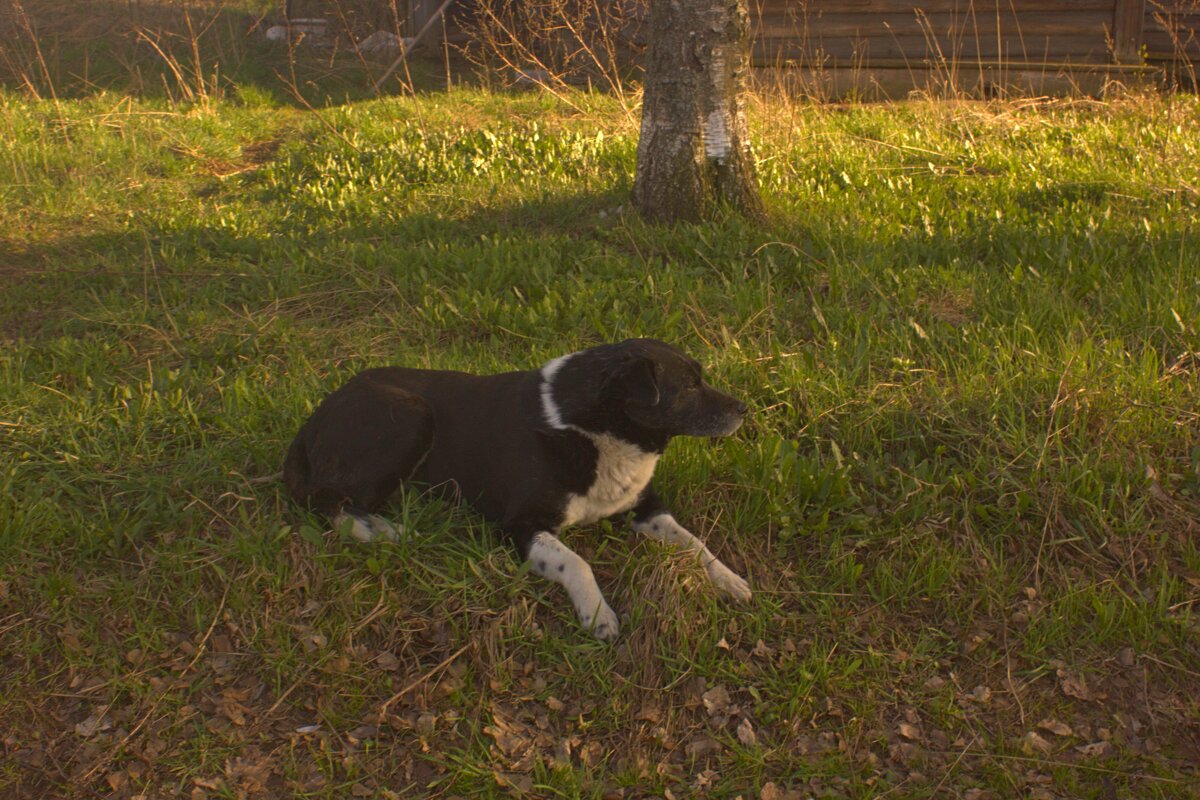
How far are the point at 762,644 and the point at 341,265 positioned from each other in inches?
158

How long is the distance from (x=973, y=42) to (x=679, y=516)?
34.1ft

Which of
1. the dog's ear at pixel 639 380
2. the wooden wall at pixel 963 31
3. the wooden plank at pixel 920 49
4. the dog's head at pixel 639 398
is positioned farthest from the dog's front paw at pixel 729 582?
the wooden plank at pixel 920 49

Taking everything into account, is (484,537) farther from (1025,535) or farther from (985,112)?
(985,112)

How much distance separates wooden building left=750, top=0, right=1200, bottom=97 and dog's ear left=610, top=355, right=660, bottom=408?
8.51 m

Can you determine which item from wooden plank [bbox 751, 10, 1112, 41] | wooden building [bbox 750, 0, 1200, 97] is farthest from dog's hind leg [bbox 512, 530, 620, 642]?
wooden plank [bbox 751, 10, 1112, 41]

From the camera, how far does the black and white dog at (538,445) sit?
4000 mm

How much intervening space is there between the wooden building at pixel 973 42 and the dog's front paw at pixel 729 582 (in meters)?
8.67

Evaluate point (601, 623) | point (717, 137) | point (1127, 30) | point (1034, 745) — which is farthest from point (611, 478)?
point (1127, 30)

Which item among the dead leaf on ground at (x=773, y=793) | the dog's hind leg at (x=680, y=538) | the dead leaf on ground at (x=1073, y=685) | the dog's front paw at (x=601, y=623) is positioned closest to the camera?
the dead leaf on ground at (x=773, y=793)

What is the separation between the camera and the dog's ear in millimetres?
3904

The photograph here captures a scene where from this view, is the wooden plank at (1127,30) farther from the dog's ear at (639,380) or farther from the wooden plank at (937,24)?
the dog's ear at (639,380)

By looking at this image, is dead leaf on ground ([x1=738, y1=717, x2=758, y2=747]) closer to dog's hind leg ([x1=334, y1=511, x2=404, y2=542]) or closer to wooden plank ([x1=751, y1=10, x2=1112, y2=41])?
dog's hind leg ([x1=334, y1=511, x2=404, y2=542])

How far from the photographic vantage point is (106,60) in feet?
47.4

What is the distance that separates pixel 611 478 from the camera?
4094mm
